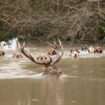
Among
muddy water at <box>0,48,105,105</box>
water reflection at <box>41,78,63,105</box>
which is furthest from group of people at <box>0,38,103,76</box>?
water reflection at <box>41,78,63,105</box>

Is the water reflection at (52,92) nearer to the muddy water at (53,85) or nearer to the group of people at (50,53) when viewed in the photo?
the muddy water at (53,85)

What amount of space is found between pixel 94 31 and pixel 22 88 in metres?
12.2

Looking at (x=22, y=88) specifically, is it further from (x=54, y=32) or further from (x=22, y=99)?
(x=54, y=32)

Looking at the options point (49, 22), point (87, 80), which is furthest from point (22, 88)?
point (49, 22)

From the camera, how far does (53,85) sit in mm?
9766

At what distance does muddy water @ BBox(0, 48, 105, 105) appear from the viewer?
27.1 ft

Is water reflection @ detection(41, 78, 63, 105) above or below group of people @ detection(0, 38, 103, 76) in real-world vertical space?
below

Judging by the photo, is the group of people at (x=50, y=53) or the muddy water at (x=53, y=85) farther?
the group of people at (x=50, y=53)

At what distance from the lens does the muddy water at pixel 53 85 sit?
825 centimetres

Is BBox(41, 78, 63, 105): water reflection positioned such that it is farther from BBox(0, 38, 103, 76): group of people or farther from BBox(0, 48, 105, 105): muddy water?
BBox(0, 38, 103, 76): group of people

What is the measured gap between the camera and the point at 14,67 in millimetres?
13148

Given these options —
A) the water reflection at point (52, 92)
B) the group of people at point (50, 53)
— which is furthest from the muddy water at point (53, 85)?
the group of people at point (50, 53)

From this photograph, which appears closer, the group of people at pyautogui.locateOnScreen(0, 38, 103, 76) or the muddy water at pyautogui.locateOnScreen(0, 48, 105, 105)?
the muddy water at pyautogui.locateOnScreen(0, 48, 105, 105)

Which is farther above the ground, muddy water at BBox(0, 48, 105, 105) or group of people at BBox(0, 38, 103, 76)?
group of people at BBox(0, 38, 103, 76)
